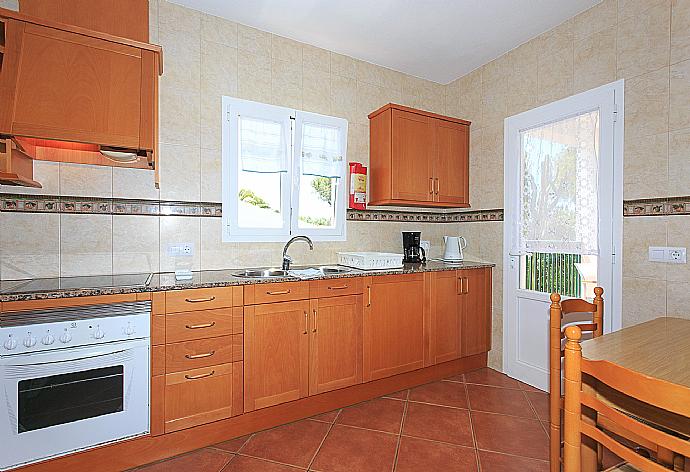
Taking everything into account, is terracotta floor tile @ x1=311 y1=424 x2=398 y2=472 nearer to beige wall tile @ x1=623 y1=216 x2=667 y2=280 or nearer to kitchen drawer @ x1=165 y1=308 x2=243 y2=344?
kitchen drawer @ x1=165 y1=308 x2=243 y2=344

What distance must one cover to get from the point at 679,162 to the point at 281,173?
2607 millimetres

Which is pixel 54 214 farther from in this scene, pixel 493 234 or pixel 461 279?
pixel 493 234

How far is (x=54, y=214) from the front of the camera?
7.49ft

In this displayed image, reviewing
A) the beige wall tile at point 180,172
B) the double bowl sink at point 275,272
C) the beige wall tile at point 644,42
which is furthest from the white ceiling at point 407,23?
the double bowl sink at point 275,272

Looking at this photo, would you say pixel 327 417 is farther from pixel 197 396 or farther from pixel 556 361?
pixel 556 361

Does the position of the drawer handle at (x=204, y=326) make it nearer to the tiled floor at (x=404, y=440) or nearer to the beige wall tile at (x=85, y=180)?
the tiled floor at (x=404, y=440)

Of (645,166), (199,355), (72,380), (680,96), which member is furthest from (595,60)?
(72,380)

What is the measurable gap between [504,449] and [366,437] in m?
0.79

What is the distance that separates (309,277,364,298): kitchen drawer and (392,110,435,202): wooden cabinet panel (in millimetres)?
937

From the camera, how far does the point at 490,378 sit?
10.6 ft

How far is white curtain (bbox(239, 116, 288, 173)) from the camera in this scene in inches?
115

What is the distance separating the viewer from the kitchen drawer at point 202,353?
2.07 metres

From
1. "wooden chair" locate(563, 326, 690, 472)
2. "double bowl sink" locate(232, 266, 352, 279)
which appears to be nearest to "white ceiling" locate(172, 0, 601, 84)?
"double bowl sink" locate(232, 266, 352, 279)

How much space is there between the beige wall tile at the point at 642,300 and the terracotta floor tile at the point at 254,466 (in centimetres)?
225
